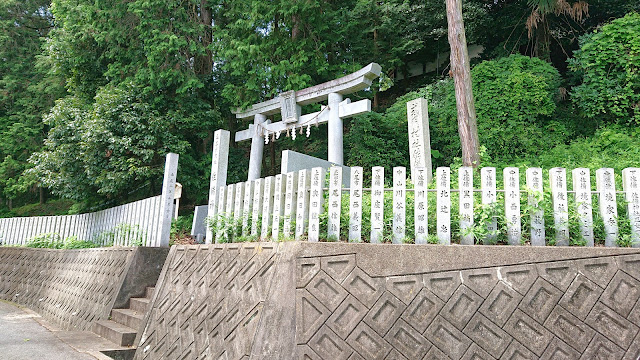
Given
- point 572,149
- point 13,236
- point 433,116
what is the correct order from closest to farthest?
1. point 572,149
2. point 433,116
3. point 13,236

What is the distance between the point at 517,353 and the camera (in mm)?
4246

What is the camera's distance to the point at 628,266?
4.52 m

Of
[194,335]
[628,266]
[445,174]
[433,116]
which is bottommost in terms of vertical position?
[194,335]

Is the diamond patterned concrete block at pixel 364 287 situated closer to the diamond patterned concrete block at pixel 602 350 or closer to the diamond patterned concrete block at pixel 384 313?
the diamond patterned concrete block at pixel 384 313

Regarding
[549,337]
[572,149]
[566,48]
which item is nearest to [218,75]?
[572,149]

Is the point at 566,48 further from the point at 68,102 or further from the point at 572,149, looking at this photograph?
the point at 68,102

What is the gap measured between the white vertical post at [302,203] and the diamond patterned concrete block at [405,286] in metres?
1.27

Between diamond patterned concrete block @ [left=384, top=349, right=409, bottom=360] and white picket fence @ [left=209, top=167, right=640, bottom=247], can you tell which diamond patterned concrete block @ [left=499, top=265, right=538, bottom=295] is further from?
diamond patterned concrete block @ [left=384, top=349, right=409, bottom=360]

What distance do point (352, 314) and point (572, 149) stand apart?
8.70 metres

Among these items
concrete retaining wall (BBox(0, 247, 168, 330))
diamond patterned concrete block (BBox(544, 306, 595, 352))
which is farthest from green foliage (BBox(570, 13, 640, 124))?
concrete retaining wall (BBox(0, 247, 168, 330))

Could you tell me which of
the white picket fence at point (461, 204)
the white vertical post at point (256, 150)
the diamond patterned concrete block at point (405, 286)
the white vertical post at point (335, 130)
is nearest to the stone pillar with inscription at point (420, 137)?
the white picket fence at point (461, 204)

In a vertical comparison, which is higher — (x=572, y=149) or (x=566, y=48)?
(x=566, y=48)

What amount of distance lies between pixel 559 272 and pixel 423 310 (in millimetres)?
1466

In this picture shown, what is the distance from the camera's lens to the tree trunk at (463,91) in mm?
8102
